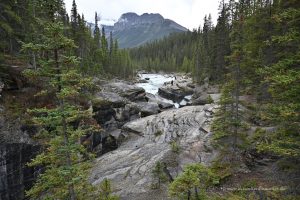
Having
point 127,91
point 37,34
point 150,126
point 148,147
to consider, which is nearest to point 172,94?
point 127,91

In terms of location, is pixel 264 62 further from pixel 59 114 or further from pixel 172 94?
pixel 172 94

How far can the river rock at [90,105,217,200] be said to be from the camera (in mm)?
21312

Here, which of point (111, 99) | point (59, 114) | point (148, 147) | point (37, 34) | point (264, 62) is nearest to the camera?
→ point (59, 114)

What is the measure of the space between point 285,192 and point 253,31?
27983 mm

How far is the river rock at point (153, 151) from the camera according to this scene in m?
21.3

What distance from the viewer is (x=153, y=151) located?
85.6 ft

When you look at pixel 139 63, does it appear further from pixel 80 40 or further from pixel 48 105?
pixel 48 105

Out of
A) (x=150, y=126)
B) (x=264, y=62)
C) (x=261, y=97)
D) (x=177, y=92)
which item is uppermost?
(x=264, y=62)

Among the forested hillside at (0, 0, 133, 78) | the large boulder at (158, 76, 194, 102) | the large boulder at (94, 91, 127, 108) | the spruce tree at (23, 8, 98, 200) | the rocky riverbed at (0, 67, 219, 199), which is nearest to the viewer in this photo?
the spruce tree at (23, 8, 98, 200)

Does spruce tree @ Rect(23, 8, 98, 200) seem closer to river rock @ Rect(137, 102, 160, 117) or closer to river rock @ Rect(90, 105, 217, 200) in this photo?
river rock @ Rect(90, 105, 217, 200)

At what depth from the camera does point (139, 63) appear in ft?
526

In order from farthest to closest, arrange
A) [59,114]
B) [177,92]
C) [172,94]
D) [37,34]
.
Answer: [177,92] < [172,94] < [37,34] < [59,114]

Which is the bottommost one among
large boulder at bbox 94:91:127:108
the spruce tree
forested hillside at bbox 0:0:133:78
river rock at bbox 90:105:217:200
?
river rock at bbox 90:105:217:200

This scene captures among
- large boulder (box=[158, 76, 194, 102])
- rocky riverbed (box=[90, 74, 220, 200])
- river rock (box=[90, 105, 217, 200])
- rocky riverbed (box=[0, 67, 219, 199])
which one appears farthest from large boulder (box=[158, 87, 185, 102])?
river rock (box=[90, 105, 217, 200])
